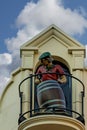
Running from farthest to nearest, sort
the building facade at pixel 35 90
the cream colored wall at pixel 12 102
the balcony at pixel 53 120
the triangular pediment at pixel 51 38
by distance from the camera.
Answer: the triangular pediment at pixel 51 38 < the cream colored wall at pixel 12 102 < the building facade at pixel 35 90 < the balcony at pixel 53 120

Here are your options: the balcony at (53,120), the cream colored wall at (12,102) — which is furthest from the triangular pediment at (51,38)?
the balcony at (53,120)

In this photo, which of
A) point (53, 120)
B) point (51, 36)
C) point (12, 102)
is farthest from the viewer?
point (51, 36)

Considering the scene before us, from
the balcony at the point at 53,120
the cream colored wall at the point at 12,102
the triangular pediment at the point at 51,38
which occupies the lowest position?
the balcony at the point at 53,120

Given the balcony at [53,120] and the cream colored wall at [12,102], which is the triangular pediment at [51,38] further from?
the balcony at [53,120]

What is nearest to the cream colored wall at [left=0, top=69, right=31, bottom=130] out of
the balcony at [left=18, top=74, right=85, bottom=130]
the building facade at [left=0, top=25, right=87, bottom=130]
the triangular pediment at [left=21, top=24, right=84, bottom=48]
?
the building facade at [left=0, top=25, right=87, bottom=130]

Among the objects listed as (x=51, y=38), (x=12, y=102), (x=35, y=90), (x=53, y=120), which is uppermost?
(x=51, y=38)

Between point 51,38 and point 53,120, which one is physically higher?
point 51,38

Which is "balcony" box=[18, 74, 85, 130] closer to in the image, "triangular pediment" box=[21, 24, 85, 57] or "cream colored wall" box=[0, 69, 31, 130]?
"cream colored wall" box=[0, 69, 31, 130]

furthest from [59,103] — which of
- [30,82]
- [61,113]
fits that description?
[30,82]

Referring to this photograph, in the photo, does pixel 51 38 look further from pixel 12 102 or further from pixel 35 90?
pixel 12 102

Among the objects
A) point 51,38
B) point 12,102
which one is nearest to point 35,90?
point 12,102

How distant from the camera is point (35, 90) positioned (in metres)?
22.5

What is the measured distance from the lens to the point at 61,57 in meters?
23.1

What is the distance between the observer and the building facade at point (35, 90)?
2092 cm
